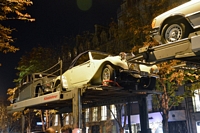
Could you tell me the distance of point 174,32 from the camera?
18.8ft

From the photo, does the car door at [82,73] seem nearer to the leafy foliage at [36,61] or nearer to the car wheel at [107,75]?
the car wheel at [107,75]

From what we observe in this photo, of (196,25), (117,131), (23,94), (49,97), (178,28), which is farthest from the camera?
(117,131)

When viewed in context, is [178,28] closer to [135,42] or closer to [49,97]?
[49,97]

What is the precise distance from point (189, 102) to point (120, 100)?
16.8 metres

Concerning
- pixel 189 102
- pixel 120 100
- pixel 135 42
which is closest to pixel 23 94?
pixel 120 100

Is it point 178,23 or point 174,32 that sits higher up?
point 178,23

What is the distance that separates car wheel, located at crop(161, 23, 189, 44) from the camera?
549 cm

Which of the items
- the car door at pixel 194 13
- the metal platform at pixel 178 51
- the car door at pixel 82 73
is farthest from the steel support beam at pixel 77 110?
the car door at pixel 194 13

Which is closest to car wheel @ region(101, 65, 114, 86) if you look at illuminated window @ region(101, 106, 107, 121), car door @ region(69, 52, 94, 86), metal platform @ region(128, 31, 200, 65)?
car door @ region(69, 52, 94, 86)

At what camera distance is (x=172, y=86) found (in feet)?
56.4

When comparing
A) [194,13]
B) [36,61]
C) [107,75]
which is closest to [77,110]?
[107,75]

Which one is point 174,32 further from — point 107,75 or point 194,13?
point 107,75

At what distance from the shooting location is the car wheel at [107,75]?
282 inches

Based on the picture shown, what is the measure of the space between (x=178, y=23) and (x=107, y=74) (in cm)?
265
